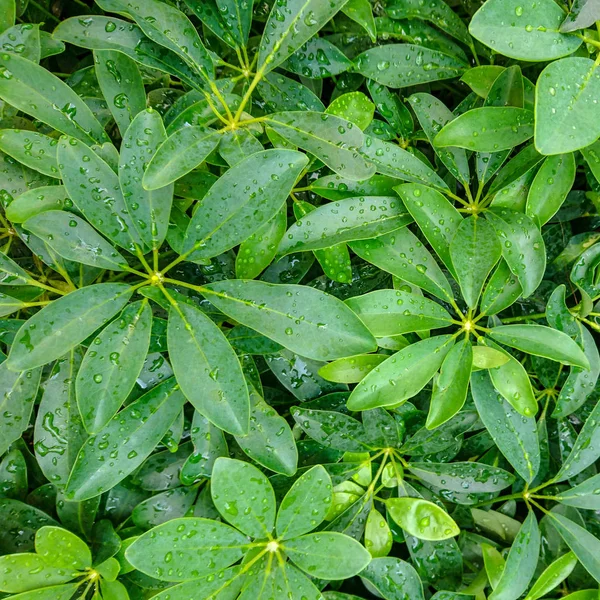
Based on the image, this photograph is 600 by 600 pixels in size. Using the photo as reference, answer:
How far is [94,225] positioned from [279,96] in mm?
429

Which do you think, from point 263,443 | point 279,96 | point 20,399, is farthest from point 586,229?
point 20,399

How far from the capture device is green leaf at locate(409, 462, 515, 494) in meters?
1.11

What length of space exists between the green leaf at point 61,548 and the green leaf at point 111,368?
0.28 metres

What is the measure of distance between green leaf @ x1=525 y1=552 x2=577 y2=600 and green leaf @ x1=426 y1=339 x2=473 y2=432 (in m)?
0.42

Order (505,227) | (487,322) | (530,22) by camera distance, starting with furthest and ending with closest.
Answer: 1. (487,322)
2. (505,227)
3. (530,22)

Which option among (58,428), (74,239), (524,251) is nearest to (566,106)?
(524,251)

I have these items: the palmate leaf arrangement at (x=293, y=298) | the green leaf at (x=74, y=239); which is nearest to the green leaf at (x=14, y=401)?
the palmate leaf arrangement at (x=293, y=298)

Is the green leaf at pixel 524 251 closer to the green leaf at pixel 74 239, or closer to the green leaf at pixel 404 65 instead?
the green leaf at pixel 404 65

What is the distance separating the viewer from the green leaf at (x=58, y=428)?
102 cm

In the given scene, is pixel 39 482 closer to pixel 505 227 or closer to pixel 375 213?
pixel 375 213

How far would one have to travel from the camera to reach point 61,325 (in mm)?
865

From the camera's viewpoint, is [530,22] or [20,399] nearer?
[530,22]

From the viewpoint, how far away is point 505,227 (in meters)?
0.97

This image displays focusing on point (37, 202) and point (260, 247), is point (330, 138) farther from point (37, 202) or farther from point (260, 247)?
point (37, 202)
